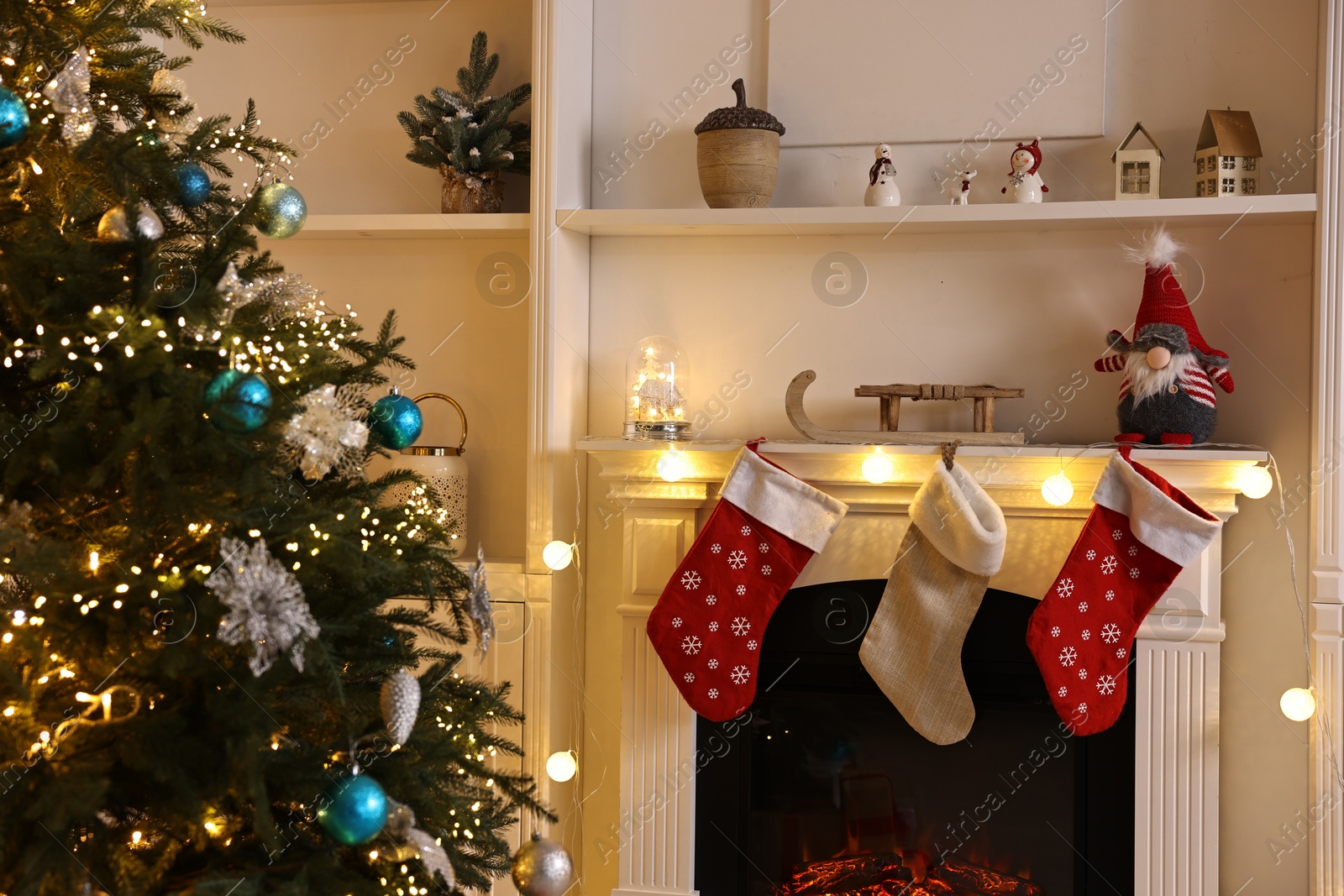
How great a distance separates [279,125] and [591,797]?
1.75 metres

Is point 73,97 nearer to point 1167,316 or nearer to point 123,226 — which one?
point 123,226

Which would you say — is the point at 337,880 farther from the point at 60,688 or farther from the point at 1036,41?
the point at 1036,41

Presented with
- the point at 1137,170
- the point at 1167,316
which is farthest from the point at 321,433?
the point at 1137,170

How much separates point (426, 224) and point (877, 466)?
1.08 metres

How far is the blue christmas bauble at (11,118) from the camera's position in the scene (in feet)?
3.35

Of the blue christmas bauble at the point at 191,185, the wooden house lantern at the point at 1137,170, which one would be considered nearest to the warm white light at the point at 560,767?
the blue christmas bauble at the point at 191,185

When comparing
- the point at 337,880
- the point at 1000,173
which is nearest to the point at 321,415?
the point at 337,880

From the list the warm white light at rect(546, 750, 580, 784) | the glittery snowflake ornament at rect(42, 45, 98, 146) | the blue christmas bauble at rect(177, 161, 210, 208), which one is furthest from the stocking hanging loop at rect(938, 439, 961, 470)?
the glittery snowflake ornament at rect(42, 45, 98, 146)

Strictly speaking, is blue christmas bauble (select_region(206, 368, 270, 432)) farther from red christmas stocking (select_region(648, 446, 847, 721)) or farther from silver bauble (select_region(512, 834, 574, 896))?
red christmas stocking (select_region(648, 446, 847, 721))

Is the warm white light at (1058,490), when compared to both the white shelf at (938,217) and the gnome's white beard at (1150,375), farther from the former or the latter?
the white shelf at (938,217)

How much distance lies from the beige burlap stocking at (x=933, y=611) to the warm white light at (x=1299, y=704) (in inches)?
22.4

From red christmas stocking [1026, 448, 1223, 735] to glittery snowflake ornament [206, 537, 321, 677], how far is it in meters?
1.31

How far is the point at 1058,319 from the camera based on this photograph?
2.06 meters

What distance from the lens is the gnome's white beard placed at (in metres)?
1.81
